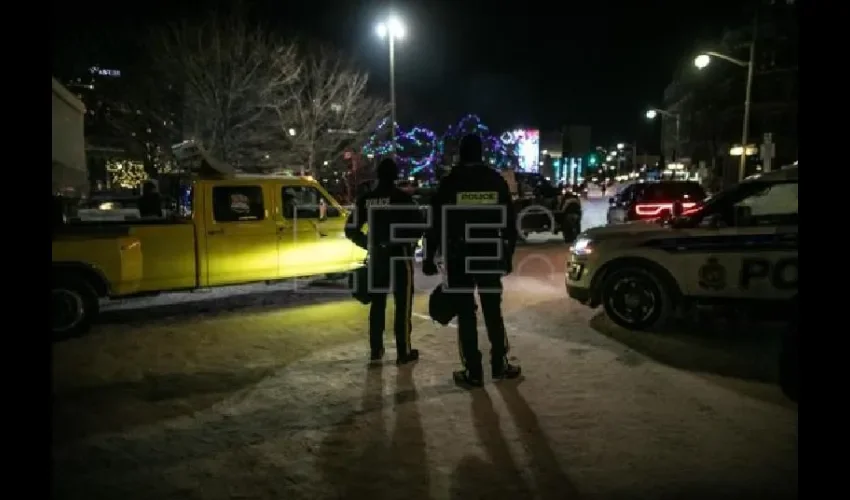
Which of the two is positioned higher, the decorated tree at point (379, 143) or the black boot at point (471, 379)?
the decorated tree at point (379, 143)

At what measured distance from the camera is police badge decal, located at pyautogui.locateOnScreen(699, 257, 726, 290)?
754 cm

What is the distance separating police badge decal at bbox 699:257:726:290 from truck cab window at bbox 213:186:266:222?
5410 mm

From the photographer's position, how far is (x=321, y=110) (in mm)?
26781

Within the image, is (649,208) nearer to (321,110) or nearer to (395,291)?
(395,291)

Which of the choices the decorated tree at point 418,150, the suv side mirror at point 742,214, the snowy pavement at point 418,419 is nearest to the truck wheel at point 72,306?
the snowy pavement at point 418,419

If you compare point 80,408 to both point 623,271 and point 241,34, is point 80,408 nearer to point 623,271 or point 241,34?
point 623,271

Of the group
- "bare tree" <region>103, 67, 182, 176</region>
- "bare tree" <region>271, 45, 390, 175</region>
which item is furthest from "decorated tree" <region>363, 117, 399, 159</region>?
"bare tree" <region>103, 67, 182, 176</region>

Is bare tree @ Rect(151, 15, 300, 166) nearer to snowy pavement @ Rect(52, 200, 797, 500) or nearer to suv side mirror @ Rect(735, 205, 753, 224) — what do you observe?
snowy pavement @ Rect(52, 200, 797, 500)

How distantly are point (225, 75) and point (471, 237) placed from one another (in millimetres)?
20163

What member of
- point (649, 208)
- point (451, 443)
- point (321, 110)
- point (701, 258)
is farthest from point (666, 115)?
point (451, 443)

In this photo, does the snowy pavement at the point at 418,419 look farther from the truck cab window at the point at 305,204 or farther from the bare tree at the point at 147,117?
the bare tree at the point at 147,117

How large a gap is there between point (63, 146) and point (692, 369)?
13.5m

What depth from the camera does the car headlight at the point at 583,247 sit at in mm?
8383

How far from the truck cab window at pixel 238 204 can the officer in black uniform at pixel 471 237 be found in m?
4.10
